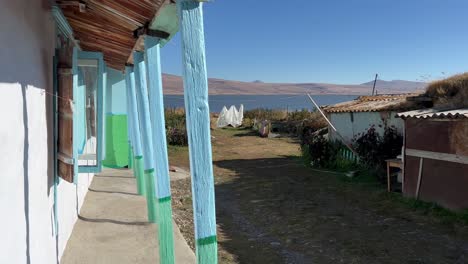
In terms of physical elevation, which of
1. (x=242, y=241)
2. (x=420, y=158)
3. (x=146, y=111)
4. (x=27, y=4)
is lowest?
(x=242, y=241)

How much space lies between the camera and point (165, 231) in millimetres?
4574

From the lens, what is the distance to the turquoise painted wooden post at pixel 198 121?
2680mm

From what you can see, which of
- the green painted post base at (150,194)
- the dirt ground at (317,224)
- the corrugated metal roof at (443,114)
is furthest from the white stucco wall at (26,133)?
the corrugated metal roof at (443,114)

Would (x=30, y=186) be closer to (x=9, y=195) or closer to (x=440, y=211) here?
(x=9, y=195)

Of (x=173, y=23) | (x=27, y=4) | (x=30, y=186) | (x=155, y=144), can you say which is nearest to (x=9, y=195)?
(x=30, y=186)

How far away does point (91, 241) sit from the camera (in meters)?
5.43

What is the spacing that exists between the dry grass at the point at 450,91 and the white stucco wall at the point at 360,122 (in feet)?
3.27

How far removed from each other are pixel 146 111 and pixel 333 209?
4.10m

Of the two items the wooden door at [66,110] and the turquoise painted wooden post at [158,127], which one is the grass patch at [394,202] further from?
the wooden door at [66,110]

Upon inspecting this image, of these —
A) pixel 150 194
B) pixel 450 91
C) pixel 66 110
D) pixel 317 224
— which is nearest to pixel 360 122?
pixel 450 91

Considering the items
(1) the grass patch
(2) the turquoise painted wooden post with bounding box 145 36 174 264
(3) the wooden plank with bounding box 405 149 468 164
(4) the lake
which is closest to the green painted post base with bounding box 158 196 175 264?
(2) the turquoise painted wooden post with bounding box 145 36 174 264

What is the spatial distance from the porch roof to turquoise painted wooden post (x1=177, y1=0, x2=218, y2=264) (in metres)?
0.52

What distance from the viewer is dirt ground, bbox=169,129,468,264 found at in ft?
18.1

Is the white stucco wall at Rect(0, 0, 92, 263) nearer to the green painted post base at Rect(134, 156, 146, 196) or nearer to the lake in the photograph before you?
the green painted post base at Rect(134, 156, 146, 196)
